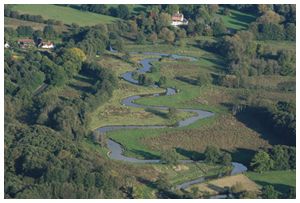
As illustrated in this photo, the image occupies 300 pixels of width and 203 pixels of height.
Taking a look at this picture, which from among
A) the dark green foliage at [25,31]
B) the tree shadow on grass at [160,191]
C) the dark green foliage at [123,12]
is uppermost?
the dark green foliage at [123,12]

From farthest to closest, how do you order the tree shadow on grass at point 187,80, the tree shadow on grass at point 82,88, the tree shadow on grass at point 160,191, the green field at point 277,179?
1. the tree shadow on grass at point 187,80
2. the tree shadow on grass at point 82,88
3. the green field at point 277,179
4. the tree shadow on grass at point 160,191

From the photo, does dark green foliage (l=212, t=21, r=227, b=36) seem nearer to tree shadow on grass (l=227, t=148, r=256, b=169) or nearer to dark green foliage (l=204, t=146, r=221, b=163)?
tree shadow on grass (l=227, t=148, r=256, b=169)

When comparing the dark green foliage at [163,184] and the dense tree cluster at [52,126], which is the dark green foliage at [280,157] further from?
the dense tree cluster at [52,126]

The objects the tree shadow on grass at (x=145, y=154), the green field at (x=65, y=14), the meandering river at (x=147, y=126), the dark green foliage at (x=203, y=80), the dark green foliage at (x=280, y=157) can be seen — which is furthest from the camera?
the green field at (x=65, y=14)

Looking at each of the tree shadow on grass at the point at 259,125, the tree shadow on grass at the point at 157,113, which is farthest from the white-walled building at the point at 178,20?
A: the tree shadow on grass at the point at 259,125

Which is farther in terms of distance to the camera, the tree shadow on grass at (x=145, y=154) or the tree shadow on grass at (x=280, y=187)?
the tree shadow on grass at (x=145, y=154)

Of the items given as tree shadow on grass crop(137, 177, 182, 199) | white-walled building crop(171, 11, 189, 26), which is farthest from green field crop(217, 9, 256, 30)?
tree shadow on grass crop(137, 177, 182, 199)

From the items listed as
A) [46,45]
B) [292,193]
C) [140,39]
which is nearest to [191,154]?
[292,193]

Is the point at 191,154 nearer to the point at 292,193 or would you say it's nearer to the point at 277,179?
the point at 277,179
